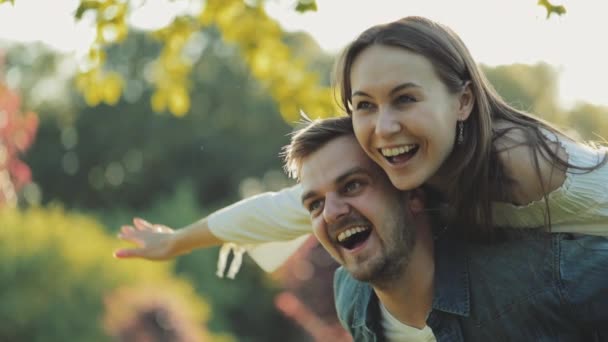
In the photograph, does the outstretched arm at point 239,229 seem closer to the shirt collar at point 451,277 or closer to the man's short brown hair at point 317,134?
the man's short brown hair at point 317,134

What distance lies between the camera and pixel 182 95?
5.55 meters

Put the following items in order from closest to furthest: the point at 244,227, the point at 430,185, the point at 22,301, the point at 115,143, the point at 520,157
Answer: the point at 520,157
the point at 430,185
the point at 244,227
the point at 22,301
the point at 115,143

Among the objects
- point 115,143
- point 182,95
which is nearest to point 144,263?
point 182,95

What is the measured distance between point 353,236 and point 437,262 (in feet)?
1.05

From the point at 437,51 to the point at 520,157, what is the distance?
0.43m

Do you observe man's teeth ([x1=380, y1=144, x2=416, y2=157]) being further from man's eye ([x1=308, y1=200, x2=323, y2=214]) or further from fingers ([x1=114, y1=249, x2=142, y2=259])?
fingers ([x1=114, y1=249, x2=142, y2=259])

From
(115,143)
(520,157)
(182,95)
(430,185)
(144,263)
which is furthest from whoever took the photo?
(115,143)

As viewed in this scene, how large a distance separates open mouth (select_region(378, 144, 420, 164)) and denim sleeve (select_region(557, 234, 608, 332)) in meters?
0.64

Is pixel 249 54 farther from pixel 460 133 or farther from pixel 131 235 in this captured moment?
pixel 460 133

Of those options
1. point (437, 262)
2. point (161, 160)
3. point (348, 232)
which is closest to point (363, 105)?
point (348, 232)

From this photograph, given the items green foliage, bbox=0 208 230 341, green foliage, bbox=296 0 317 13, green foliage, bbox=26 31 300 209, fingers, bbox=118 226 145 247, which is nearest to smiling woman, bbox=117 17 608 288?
green foliage, bbox=296 0 317 13

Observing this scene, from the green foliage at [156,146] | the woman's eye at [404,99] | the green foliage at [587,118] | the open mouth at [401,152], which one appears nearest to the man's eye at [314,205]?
the open mouth at [401,152]

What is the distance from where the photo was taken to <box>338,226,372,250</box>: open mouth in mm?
3664

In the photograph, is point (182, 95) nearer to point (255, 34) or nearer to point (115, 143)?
point (255, 34)
